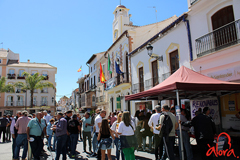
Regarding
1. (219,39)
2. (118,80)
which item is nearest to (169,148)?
(219,39)

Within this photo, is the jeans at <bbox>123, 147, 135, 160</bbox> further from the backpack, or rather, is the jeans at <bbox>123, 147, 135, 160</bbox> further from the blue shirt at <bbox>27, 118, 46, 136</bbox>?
the blue shirt at <bbox>27, 118, 46, 136</bbox>

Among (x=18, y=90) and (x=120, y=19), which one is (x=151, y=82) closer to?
(x=120, y=19)

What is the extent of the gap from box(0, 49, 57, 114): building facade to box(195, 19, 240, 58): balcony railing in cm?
3746

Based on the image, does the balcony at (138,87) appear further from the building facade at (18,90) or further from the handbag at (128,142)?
the building facade at (18,90)

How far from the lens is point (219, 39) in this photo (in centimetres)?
876

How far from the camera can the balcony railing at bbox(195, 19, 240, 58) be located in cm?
817

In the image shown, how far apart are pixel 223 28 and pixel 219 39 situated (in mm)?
560

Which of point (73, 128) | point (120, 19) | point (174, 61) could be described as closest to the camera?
point (73, 128)

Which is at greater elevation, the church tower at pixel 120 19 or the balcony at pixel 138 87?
the church tower at pixel 120 19

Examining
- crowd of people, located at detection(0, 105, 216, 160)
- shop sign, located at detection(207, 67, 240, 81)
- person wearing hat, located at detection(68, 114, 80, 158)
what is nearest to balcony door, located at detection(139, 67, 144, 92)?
shop sign, located at detection(207, 67, 240, 81)

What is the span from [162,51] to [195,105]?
16.1ft

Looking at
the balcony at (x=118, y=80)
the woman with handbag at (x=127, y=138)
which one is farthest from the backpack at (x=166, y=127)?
the balcony at (x=118, y=80)

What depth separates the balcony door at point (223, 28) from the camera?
843cm

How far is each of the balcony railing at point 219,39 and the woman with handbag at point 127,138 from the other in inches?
233
